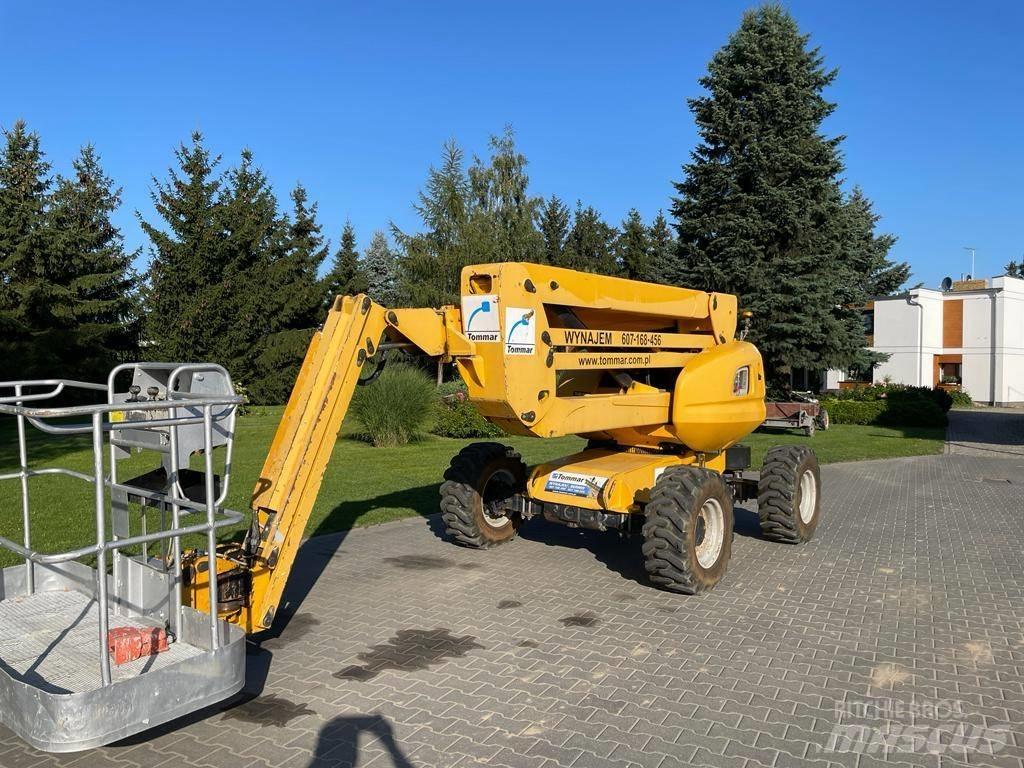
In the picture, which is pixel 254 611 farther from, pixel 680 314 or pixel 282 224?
pixel 282 224

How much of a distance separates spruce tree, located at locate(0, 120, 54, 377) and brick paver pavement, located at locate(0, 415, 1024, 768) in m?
24.5

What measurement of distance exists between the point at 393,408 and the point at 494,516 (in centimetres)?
1033

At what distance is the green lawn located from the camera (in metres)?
10.2

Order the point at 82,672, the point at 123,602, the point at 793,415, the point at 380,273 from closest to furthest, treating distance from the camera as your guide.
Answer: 1. the point at 82,672
2. the point at 123,602
3. the point at 793,415
4. the point at 380,273

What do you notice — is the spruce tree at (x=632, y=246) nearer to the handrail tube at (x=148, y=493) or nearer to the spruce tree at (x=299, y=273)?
the spruce tree at (x=299, y=273)

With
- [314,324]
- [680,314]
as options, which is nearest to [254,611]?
[680,314]

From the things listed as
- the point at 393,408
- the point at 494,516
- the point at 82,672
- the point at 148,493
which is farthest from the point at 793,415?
the point at 82,672

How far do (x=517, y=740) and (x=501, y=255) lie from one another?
29249mm

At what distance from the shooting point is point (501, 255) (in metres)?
32.8

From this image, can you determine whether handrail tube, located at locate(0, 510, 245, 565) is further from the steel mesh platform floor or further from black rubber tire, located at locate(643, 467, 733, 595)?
black rubber tire, located at locate(643, 467, 733, 595)

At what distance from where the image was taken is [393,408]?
18750mm

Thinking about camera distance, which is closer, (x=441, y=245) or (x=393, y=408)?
(x=393, y=408)

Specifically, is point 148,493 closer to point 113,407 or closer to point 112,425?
point 112,425

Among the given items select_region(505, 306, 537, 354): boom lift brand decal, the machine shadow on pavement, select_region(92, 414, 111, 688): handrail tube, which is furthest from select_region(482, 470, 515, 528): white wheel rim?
select_region(92, 414, 111, 688): handrail tube
